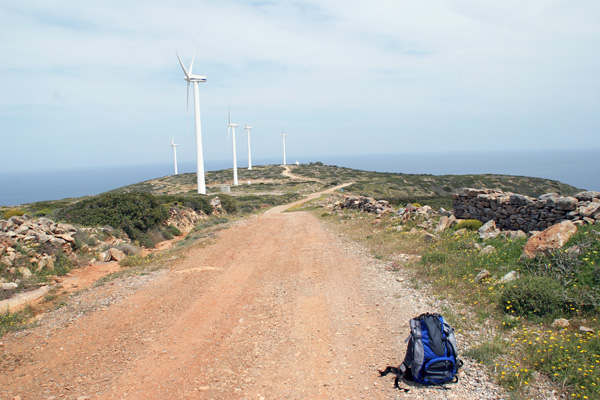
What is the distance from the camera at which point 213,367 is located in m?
6.06

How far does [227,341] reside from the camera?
6.95m

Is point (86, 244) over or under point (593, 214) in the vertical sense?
under

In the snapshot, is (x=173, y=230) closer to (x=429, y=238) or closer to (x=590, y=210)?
(x=429, y=238)

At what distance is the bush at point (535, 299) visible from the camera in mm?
7016

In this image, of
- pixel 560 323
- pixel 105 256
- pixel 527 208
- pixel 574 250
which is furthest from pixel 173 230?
pixel 560 323

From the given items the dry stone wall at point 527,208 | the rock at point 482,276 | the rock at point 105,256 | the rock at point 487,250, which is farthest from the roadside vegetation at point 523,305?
Answer: the rock at point 105,256

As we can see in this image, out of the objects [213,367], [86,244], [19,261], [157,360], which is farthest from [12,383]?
[86,244]

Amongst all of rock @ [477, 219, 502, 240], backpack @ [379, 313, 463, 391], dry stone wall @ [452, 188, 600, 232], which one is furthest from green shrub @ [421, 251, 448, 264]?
backpack @ [379, 313, 463, 391]

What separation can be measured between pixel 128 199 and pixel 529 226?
18.4 metres

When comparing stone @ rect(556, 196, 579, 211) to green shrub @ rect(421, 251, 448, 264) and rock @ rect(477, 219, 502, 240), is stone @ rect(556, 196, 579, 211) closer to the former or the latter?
rock @ rect(477, 219, 502, 240)

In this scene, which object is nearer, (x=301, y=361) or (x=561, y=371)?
(x=561, y=371)

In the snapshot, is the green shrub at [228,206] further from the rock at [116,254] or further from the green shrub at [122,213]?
the rock at [116,254]

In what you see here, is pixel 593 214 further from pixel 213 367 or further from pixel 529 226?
pixel 213 367

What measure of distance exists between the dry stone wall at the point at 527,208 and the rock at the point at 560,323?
5.00m
